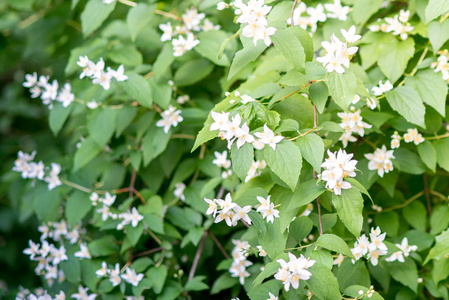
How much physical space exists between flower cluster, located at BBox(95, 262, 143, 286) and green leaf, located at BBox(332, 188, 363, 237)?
103cm

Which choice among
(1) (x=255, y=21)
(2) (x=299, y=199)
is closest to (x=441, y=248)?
(2) (x=299, y=199)

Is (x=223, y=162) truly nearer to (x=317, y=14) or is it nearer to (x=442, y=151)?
(x=317, y=14)

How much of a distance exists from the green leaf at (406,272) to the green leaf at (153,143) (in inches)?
43.4

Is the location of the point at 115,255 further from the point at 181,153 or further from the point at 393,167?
the point at 393,167

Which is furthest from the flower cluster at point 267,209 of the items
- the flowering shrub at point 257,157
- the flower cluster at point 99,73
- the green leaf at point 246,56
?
the flower cluster at point 99,73

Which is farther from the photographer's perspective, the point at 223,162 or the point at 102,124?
the point at 102,124

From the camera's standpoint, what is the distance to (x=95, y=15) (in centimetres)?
227

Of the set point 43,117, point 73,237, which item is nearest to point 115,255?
point 73,237

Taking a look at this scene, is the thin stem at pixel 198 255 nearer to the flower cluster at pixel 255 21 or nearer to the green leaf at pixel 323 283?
the green leaf at pixel 323 283

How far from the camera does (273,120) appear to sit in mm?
1518

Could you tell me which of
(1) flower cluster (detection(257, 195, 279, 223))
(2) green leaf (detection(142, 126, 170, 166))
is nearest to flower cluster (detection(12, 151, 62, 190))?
(2) green leaf (detection(142, 126, 170, 166))

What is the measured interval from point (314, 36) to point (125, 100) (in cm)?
99

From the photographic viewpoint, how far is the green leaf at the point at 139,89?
6.89 feet

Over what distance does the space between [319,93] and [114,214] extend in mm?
1138
